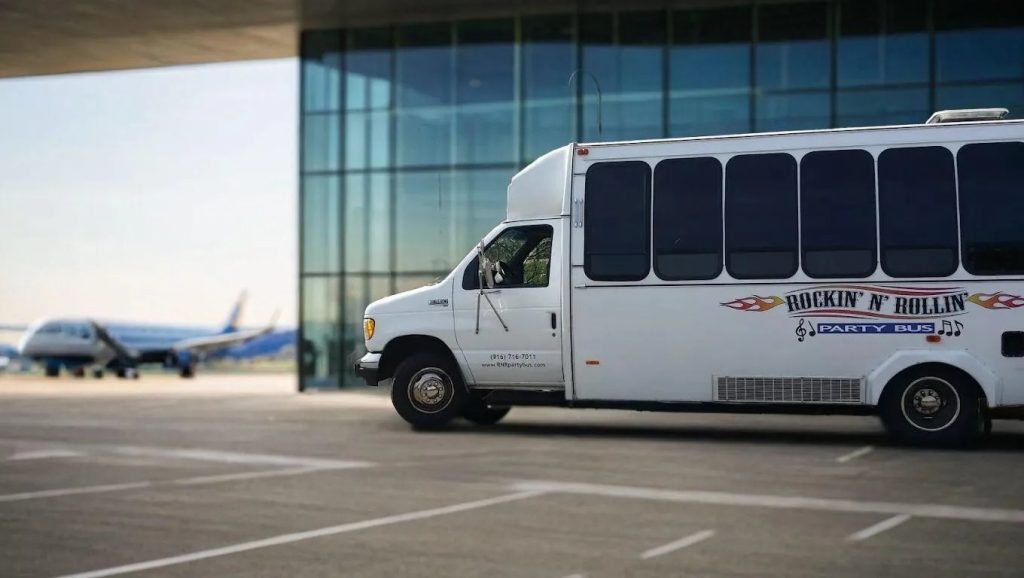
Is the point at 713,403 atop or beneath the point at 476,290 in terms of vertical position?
beneath

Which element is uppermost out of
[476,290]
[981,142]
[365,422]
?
[981,142]

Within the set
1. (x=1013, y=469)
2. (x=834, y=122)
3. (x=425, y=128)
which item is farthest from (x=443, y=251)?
(x=1013, y=469)

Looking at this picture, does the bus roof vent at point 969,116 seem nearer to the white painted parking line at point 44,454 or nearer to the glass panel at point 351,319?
the white painted parking line at point 44,454

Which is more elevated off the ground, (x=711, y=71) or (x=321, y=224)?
(x=711, y=71)

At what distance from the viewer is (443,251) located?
27344 millimetres

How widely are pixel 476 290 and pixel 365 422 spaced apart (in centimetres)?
357

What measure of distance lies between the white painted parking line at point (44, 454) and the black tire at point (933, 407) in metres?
7.95

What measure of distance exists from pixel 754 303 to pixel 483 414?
167 inches

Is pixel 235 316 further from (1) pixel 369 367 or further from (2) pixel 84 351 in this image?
(1) pixel 369 367

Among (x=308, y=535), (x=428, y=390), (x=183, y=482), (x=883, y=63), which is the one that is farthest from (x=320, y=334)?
(x=308, y=535)

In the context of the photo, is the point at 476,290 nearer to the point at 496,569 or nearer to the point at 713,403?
the point at 713,403

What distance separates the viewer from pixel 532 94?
1054 inches

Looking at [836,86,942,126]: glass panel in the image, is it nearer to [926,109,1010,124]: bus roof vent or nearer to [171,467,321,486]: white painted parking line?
[926,109,1010,124]: bus roof vent

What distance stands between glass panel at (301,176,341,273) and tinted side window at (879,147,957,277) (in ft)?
54.1
